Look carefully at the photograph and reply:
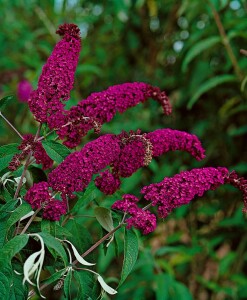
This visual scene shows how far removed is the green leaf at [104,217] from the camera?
113 cm

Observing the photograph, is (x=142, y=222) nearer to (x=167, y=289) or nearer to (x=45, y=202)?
(x=45, y=202)

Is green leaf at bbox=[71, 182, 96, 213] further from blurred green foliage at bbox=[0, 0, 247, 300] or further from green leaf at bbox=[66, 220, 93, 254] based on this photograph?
blurred green foliage at bbox=[0, 0, 247, 300]

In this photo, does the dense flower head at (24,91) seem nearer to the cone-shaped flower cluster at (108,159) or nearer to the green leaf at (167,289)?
the green leaf at (167,289)

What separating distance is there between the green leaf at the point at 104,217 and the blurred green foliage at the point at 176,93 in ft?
3.43

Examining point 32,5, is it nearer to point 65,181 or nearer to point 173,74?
point 173,74

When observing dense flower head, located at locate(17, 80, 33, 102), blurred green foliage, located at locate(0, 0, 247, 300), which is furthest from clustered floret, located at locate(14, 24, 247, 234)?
dense flower head, located at locate(17, 80, 33, 102)

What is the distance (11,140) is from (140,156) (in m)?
2.16

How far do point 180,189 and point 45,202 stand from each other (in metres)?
0.23

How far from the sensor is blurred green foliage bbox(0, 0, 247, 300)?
237 cm

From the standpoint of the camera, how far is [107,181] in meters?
1.12

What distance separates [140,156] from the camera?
1094mm

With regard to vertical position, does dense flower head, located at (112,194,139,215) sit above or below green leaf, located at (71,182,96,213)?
below

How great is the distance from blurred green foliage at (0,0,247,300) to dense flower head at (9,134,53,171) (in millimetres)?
1080

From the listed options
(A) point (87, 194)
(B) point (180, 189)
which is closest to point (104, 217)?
(A) point (87, 194)
